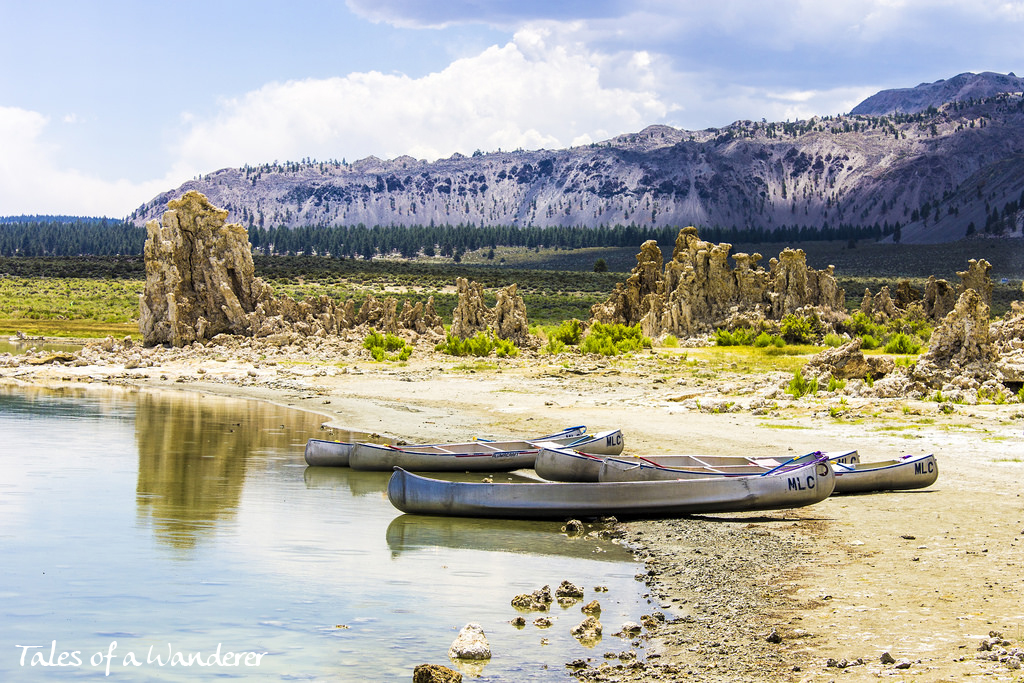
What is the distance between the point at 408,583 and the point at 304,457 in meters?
8.40

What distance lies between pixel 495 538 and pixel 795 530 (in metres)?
3.67

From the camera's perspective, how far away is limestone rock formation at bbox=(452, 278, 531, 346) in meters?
38.0

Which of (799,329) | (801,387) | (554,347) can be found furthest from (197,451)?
(799,329)

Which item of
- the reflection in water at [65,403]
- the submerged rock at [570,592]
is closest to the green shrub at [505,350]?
the reflection in water at [65,403]

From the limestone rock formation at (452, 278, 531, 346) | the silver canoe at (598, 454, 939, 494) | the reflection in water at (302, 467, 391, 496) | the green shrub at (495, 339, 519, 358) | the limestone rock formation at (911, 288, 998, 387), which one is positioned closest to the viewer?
the silver canoe at (598, 454, 939, 494)

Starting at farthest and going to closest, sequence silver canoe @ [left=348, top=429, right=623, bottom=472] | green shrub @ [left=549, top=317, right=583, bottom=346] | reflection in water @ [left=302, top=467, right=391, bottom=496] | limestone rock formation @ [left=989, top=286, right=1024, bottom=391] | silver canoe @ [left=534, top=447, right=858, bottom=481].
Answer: green shrub @ [left=549, top=317, right=583, bottom=346], limestone rock formation @ [left=989, top=286, right=1024, bottom=391], silver canoe @ [left=348, top=429, right=623, bottom=472], reflection in water @ [left=302, top=467, right=391, bottom=496], silver canoe @ [left=534, top=447, right=858, bottom=481]

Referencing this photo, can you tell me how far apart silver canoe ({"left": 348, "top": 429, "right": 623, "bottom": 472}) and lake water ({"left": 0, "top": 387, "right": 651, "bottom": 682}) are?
45 cm

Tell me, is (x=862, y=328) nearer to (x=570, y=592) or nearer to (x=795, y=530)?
(x=795, y=530)

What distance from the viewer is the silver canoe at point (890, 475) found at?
13.7 m

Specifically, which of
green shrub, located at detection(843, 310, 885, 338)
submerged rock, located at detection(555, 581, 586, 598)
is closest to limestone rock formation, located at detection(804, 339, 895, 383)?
green shrub, located at detection(843, 310, 885, 338)

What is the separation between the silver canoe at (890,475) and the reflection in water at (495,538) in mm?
4047

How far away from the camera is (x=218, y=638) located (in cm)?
863

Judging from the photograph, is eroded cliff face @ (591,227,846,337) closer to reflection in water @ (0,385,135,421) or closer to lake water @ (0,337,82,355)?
reflection in water @ (0,385,135,421)

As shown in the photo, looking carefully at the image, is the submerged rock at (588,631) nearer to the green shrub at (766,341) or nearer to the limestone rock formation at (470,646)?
the limestone rock formation at (470,646)
